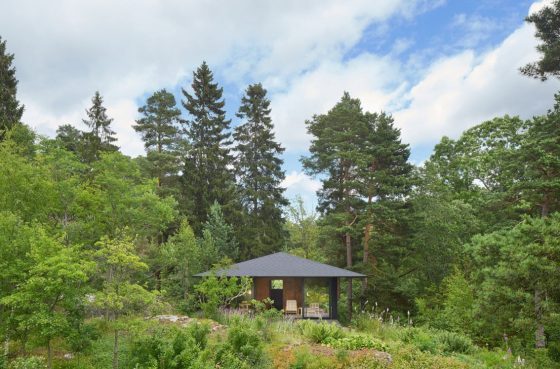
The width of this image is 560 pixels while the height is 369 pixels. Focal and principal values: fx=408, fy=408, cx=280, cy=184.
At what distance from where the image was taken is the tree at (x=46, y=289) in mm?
9148

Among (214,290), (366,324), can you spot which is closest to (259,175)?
(214,290)

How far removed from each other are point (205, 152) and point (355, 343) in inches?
862

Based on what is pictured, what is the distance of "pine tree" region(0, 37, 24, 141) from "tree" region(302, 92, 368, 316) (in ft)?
63.1

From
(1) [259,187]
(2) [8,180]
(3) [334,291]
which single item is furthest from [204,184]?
(2) [8,180]

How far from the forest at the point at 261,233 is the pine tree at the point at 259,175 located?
4.8 inches

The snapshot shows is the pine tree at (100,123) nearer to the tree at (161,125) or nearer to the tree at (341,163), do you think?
the tree at (161,125)

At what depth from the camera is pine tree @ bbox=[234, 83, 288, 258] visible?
30547mm

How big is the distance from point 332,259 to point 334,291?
5907 mm

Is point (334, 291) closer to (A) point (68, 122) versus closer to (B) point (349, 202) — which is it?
(B) point (349, 202)

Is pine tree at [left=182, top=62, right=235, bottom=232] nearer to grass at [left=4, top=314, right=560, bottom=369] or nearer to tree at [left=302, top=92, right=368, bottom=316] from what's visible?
tree at [left=302, top=92, right=368, bottom=316]

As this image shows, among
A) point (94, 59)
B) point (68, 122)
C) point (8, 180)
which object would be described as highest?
point (68, 122)

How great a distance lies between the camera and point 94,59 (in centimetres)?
1464

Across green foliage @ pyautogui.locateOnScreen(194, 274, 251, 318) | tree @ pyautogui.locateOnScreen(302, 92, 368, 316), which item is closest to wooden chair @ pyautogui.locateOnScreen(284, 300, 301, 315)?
green foliage @ pyautogui.locateOnScreen(194, 274, 251, 318)

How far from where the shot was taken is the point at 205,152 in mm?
31500
